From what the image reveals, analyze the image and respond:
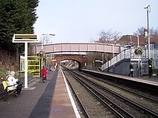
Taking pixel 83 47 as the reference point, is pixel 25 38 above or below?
below

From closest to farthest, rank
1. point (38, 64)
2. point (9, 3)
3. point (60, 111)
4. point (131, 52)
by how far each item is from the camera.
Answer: point (60, 111) < point (9, 3) < point (38, 64) < point (131, 52)

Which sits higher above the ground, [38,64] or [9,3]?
[9,3]

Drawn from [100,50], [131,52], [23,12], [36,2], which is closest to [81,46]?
[100,50]

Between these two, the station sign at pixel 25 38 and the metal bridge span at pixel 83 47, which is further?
the metal bridge span at pixel 83 47

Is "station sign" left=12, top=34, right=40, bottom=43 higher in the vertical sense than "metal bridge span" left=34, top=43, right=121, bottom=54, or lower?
lower

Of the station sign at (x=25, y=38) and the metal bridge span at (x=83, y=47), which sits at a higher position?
the metal bridge span at (x=83, y=47)

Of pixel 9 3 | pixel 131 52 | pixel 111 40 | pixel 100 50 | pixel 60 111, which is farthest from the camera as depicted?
pixel 111 40

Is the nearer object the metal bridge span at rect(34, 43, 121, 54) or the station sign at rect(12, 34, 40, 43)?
the station sign at rect(12, 34, 40, 43)

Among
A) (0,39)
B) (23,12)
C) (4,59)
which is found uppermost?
(23,12)

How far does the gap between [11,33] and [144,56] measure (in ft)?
79.7

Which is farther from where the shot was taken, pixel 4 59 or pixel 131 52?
pixel 131 52

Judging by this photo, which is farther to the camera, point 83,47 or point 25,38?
point 83,47

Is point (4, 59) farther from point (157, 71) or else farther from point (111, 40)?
point (111, 40)

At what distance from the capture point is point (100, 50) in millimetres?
82938
